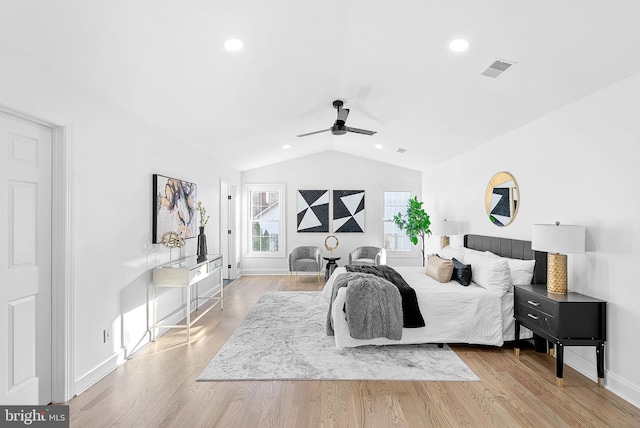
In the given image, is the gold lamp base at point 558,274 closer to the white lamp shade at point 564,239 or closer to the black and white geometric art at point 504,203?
the white lamp shade at point 564,239

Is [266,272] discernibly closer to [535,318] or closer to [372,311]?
[372,311]

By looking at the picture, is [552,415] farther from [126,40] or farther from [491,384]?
[126,40]

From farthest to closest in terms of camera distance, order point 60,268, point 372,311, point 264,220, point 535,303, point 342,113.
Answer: point 264,220
point 342,113
point 372,311
point 535,303
point 60,268

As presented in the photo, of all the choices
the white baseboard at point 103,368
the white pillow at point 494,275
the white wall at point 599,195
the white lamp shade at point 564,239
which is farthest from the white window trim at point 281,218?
the white lamp shade at point 564,239

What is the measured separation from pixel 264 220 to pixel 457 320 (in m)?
5.22

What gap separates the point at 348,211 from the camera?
25.6 feet

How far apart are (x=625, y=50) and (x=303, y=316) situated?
413 cm

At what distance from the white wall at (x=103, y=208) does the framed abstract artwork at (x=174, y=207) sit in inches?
3.5

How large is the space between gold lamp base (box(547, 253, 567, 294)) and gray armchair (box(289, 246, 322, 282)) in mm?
4469

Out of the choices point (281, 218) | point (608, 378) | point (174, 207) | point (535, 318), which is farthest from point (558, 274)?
point (281, 218)

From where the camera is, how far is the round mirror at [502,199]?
13.4ft

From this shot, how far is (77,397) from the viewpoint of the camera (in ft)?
8.56

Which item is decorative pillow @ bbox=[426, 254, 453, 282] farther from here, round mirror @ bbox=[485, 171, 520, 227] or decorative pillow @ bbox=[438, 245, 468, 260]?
round mirror @ bbox=[485, 171, 520, 227]

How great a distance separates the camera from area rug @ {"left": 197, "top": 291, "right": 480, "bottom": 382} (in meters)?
2.96
